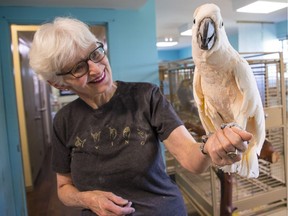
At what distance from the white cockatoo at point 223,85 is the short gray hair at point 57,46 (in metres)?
0.39

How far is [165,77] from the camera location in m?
2.48

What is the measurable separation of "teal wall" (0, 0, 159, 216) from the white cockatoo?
1.28 meters

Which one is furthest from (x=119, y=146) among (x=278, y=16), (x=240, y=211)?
(x=278, y=16)

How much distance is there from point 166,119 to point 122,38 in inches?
48.0

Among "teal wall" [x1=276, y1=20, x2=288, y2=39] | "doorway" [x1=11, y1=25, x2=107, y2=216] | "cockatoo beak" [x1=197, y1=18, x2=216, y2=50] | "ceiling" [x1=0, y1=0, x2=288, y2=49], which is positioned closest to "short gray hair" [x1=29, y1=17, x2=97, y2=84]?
"cockatoo beak" [x1=197, y1=18, x2=216, y2=50]

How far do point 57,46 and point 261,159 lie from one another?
1601 mm

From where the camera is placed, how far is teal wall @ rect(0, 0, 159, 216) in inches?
62.4

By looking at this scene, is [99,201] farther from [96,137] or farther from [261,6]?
[261,6]

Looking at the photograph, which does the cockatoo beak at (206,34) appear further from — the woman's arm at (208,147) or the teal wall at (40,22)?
the teal wall at (40,22)

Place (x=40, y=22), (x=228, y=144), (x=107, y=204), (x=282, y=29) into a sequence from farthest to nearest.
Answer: (x=282, y=29) → (x=40, y=22) → (x=107, y=204) → (x=228, y=144)

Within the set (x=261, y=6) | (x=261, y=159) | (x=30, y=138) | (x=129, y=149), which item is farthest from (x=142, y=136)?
(x=30, y=138)

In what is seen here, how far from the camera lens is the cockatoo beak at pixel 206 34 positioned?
0.42 metres

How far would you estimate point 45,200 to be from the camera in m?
2.65

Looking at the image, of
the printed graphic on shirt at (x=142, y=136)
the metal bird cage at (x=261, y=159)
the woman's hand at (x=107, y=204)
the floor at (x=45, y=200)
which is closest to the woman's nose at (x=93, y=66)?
the printed graphic on shirt at (x=142, y=136)
